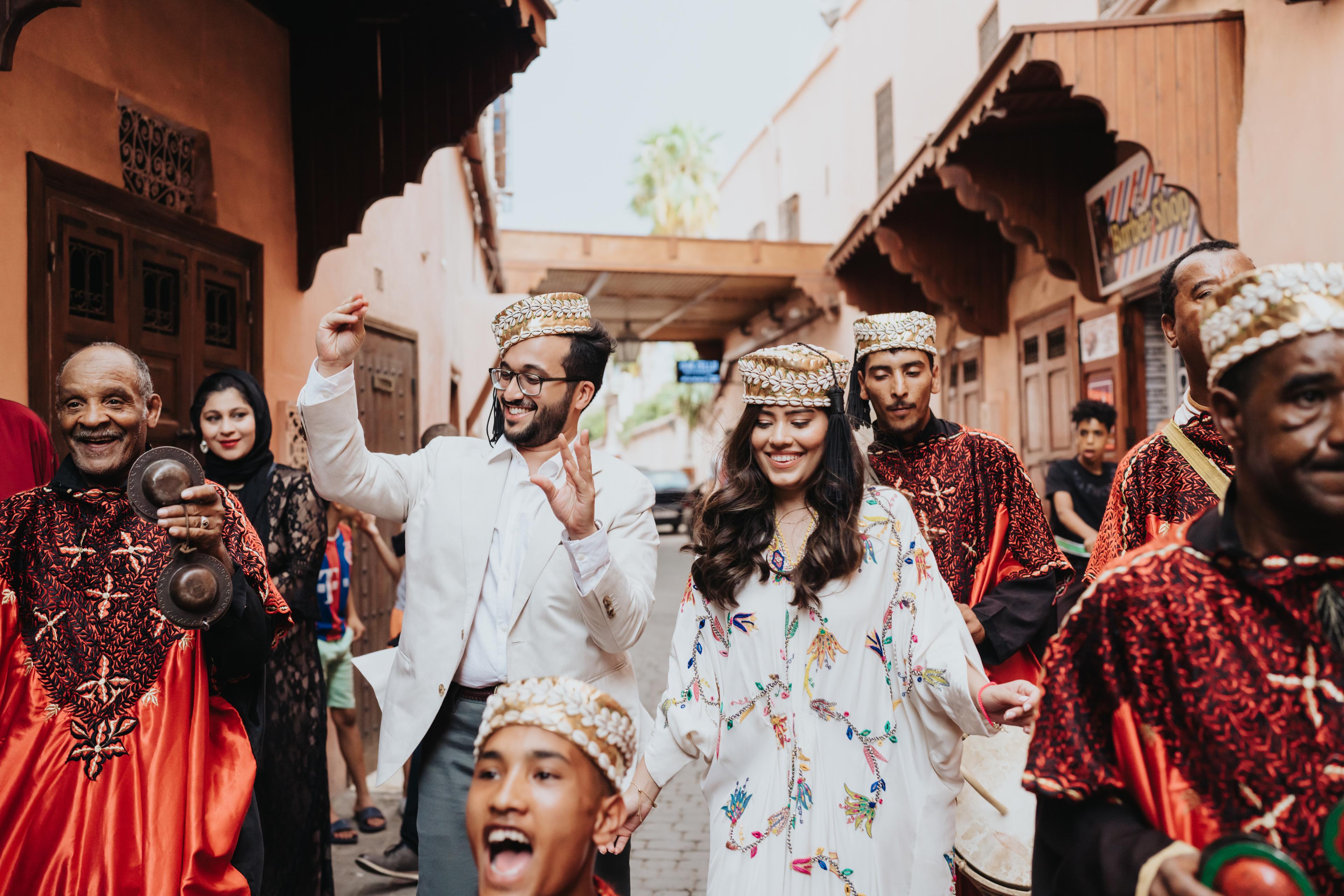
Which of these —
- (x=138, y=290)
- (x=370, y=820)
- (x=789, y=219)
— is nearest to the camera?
(x=138, y=290)

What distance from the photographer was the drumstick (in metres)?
3.16

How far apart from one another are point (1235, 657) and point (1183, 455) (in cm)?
140

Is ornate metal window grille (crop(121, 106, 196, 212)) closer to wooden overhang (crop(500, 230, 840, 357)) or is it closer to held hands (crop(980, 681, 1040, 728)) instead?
held hands (crop(980, 681, 1040, 728))

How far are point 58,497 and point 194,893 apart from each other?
1.10 m

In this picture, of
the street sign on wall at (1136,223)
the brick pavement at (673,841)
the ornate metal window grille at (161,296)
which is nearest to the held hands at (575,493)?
the brick pavement at (673,841)

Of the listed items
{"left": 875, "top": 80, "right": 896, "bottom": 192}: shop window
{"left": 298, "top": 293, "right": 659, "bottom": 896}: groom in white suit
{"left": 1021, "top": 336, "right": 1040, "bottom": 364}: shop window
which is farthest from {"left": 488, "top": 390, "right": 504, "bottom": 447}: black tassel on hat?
{"left": 875, "top": 80, "right": 896, "bottom": 192}: shop window

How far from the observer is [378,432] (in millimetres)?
8102

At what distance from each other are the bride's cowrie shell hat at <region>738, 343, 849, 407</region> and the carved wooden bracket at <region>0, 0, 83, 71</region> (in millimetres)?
2240

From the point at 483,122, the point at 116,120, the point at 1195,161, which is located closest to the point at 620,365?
the point at 483,122

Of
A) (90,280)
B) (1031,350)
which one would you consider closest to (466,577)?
(90,280)

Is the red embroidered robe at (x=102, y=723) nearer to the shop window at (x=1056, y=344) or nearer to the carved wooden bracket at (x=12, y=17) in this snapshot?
the carved wooden bracket at (x=12, y=17)

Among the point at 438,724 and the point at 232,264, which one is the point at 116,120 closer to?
the point at 232,264

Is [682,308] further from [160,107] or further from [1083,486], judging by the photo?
[160,107]

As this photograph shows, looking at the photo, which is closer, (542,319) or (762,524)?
(762,524)
